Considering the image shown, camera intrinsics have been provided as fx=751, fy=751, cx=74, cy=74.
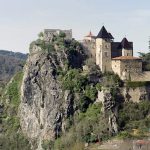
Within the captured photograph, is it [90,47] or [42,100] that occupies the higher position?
[90,47]

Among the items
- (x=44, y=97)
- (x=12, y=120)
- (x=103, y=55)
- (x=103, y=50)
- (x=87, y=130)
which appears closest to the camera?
(x=87, y=130)

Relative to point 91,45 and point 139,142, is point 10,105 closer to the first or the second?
point 91,45

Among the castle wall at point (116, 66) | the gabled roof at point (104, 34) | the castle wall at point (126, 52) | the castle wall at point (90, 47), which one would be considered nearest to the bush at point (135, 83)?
the castle wall at point (116, 66)

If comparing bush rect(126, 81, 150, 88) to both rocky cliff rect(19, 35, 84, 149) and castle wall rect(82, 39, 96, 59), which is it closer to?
castle wall rect(82, 39, 96, 59)

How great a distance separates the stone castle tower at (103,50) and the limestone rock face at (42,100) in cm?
453

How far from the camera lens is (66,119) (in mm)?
79250

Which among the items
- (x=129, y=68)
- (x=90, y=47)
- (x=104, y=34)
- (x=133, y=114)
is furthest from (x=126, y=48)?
(x=133, y=114)

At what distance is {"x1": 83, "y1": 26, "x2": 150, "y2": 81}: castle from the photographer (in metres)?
76.8

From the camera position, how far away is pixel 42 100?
8312 cm

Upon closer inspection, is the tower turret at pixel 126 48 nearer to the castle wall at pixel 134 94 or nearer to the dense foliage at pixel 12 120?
the castle wall at pixel 134 94

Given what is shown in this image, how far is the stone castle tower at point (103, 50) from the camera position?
78.1m

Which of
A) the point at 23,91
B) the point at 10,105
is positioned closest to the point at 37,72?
the point at 23,91

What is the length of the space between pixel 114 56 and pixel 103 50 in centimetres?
139

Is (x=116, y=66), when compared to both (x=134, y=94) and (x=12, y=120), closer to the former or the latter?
(x=134, y=94)
